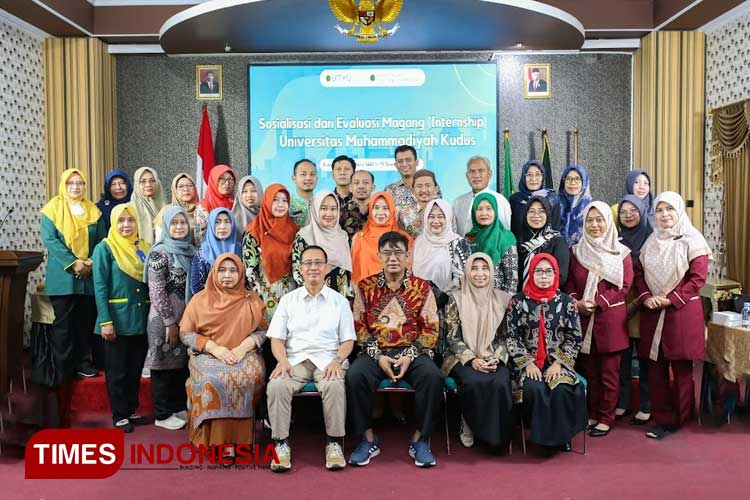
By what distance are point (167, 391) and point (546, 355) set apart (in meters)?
2.16

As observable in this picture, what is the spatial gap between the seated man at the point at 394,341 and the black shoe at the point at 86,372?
1.89m

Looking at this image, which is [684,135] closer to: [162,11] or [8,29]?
[162,11]

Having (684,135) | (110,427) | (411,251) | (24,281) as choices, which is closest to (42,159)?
(24,281)

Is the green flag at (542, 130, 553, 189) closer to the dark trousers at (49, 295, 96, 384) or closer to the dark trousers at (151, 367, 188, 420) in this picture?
the dark trousers at (151, 367, 188, 420)

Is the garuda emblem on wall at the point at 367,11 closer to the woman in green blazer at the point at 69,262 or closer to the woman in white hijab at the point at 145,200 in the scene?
the woman in white hijab at the point at 145,200

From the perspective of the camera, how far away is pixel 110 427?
3.71 meters

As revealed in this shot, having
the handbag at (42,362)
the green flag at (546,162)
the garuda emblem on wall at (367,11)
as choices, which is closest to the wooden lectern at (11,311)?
the handbag at (42,362)

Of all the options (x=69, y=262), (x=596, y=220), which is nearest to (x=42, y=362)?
(x=69, y=262)

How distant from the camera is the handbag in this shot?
3590 millimetres

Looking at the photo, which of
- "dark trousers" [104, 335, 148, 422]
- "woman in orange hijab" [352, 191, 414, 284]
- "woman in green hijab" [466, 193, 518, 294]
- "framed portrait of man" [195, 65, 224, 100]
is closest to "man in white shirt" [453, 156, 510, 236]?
"woman in green hijab" [466, 193, 518, 294]

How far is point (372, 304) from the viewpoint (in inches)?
134

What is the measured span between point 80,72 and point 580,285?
15.0 feet

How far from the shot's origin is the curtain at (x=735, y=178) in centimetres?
493

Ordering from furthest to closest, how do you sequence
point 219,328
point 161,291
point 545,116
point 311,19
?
1. point 545,116
2. point 311,19
3. point 161,291
4. point 219,328
